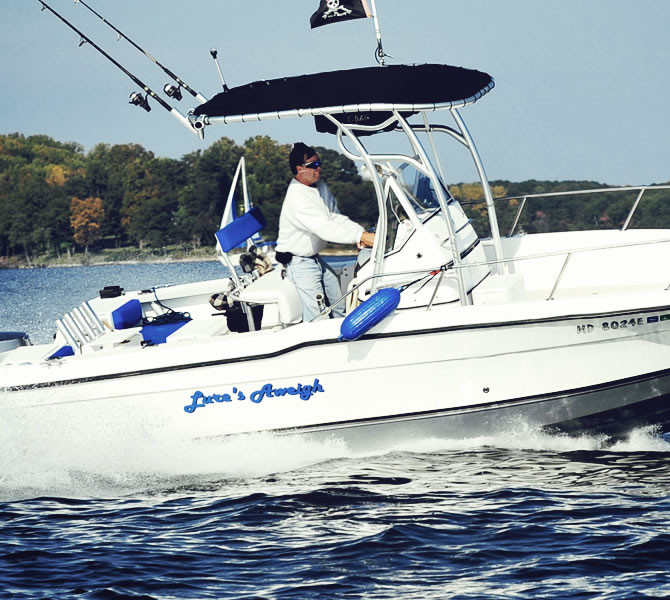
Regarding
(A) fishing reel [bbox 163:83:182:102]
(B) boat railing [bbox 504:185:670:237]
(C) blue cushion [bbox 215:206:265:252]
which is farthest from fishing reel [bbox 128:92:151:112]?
(B) boat railing [bbox 504:185:670:237]

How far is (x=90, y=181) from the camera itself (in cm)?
7575

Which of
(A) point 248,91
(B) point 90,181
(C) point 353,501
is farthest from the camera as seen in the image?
(B) point 90,181

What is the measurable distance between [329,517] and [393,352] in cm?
118

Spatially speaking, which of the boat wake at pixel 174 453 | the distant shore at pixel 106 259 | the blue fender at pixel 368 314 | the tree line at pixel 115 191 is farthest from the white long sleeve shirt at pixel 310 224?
the distant shore at pixel 106 259

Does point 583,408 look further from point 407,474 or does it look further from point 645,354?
point 407,474

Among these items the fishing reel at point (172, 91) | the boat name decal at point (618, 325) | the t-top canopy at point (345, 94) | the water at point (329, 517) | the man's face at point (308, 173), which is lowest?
the water at point (329, 517)

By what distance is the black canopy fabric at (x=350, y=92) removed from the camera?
22.1 ft

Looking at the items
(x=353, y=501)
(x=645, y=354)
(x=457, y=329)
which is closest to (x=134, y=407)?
→ (x=353, y=501)

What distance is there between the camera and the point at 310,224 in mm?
7227

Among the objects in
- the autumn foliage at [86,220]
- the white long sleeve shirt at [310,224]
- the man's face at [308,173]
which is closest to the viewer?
the white long sleeve shirt at [310,224]

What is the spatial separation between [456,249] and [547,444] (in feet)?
4.97

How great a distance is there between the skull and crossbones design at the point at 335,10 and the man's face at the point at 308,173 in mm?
1006

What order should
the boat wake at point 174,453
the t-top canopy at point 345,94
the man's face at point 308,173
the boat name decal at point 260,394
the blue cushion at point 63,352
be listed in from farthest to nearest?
the blue cushion at point 63,352, the man's face at point 308,173, the boat wake at point 174,453, the boat name decal at point 260,394, the t-top canopy at point 345,94

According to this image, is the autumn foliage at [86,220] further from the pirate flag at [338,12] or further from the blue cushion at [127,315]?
the pirate flag at [338,12]
